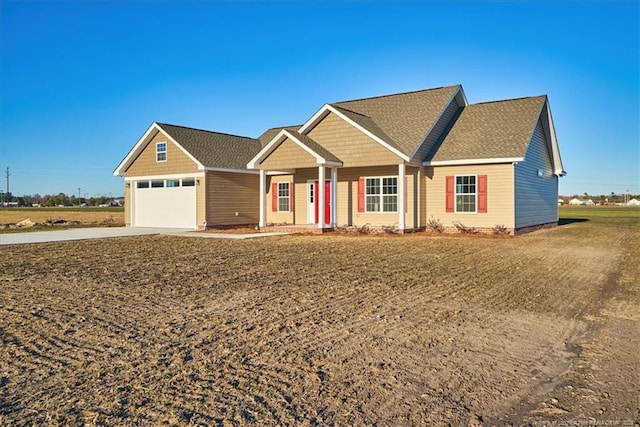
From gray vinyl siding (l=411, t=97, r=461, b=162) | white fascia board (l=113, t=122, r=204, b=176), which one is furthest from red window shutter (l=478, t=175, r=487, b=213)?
white fascia board (l=113, t=122, r=204, b=176)

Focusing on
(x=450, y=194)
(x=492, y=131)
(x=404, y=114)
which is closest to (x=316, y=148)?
(x=404, y=114)

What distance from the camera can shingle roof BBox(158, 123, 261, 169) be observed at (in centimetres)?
2222

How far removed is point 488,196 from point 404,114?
5277mm

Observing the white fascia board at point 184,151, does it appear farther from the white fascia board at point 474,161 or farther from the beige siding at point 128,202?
the white fascia board at point 474,161

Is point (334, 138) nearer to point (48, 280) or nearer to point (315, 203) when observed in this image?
point (315, 203)

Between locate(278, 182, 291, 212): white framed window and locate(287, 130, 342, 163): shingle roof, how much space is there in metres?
3.45

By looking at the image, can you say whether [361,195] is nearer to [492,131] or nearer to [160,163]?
[492,131]

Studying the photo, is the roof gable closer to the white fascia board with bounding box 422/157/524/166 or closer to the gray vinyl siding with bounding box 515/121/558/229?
the white fascia board with bounding box 422/157/524/166

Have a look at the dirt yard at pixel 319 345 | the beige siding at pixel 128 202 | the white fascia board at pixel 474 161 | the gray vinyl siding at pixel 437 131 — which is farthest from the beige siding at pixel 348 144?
the beige siding at pixel 128 202

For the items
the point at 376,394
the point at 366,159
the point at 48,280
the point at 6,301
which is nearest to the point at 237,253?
the point at 48,280

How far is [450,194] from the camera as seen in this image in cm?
1850

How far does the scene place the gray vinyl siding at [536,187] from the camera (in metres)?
18.3

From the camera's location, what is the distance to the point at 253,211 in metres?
24.1

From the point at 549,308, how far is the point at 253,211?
61.5ft
